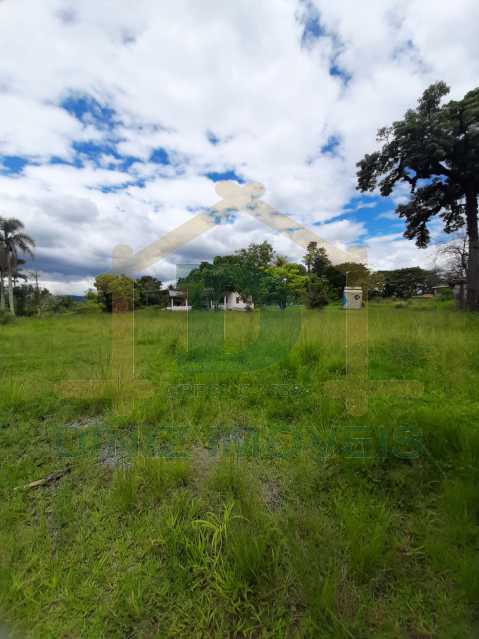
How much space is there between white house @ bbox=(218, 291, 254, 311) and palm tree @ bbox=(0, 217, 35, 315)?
2560cm

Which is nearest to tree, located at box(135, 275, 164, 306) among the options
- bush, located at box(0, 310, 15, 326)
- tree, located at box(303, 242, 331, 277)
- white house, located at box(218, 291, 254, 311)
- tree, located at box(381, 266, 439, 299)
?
white house, located at box(218, 291, 254, 311)

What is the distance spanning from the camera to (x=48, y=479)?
173cm

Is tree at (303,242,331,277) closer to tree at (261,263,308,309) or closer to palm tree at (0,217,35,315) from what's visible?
tree at (261,263,308,309)

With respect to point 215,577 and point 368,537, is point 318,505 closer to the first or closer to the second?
point 368,537

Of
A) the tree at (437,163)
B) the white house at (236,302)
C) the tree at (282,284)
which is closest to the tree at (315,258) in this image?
the tree at (282,284)

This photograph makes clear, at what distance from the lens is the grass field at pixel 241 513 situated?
3.33 ft

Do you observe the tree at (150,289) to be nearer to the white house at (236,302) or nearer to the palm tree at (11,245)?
the white house at (236,302)

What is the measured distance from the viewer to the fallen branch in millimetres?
1665

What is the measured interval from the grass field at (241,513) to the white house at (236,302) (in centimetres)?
160

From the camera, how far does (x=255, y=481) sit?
163 centimetres

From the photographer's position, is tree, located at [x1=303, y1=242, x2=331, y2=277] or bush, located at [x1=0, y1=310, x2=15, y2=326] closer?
tree, located at [x1=303, y1=242, x2=331, y2=277]

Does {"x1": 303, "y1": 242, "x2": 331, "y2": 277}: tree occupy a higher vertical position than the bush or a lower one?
higher

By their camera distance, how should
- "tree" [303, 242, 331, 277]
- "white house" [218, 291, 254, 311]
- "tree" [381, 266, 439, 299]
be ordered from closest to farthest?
"tree" [303, 242, 331, 277] < "white house" [218, 291, 254, 311] < "tree" [381, 266, 439, 299]

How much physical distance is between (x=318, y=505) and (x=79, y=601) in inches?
45.2
